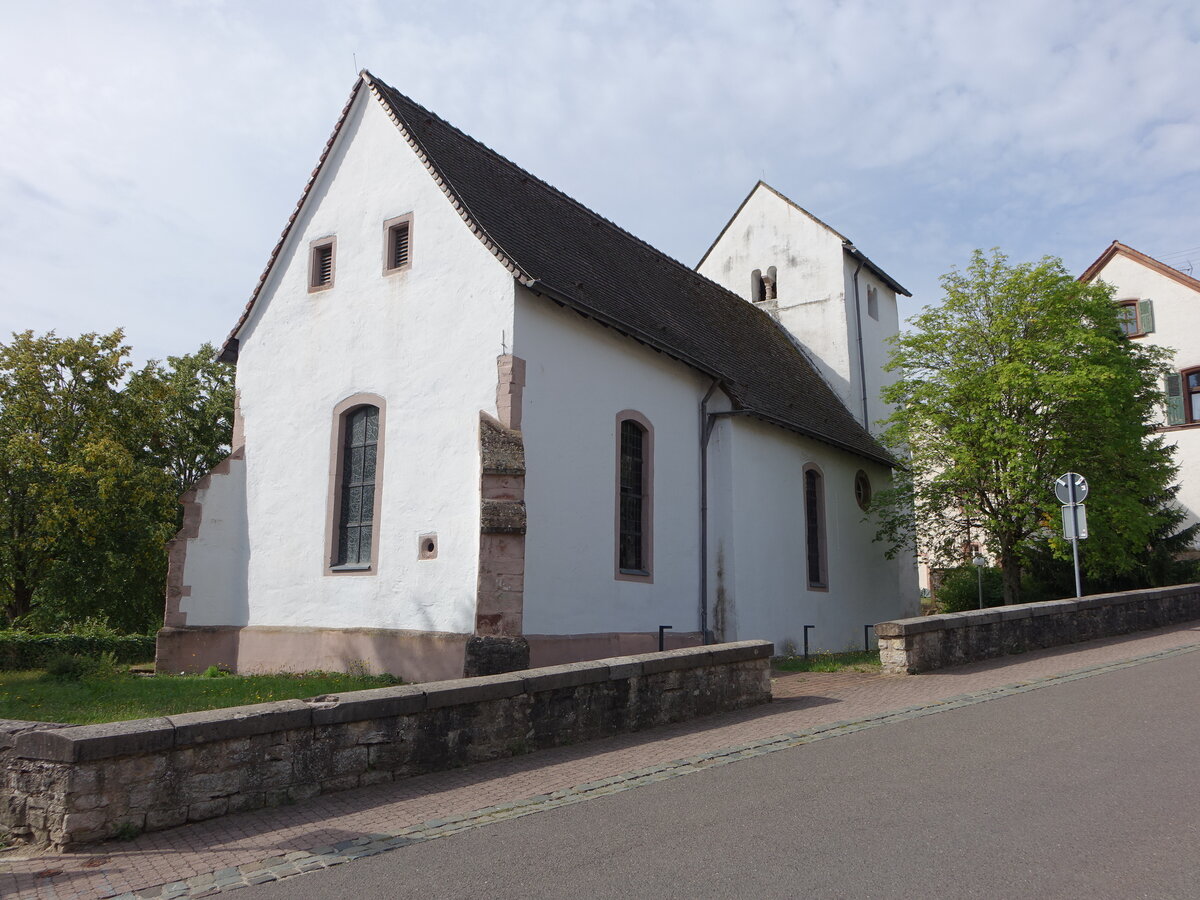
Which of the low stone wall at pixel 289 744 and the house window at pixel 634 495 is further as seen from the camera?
the house window at pixel 634 495

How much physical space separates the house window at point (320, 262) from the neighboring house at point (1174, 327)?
80.3ft

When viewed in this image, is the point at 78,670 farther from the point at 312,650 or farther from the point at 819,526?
the point at 819,526

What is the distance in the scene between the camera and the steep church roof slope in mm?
14352

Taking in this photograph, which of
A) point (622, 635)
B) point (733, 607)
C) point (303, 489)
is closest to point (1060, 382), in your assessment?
point (733, 607)

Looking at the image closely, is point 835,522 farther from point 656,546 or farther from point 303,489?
point 303,489

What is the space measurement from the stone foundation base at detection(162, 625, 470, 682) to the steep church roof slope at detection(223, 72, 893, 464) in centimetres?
511

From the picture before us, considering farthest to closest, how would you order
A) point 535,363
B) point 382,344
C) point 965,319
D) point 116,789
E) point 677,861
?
point 965,319, point 382,344, point 535,363, point 116,789, point 677,861

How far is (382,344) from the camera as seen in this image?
14.5 meters

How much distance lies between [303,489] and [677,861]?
11.1 metres

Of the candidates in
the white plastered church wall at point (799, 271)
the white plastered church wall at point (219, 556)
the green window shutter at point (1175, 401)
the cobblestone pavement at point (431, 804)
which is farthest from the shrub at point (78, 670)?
the green window shutter at point (1175, 401)

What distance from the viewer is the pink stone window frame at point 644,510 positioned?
14328 millimetres

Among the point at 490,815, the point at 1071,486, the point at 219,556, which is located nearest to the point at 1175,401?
the point at 1071,486

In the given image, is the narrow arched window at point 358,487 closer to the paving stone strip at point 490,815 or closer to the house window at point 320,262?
the house window at point 320,262

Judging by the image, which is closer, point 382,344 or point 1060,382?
point 382,344
